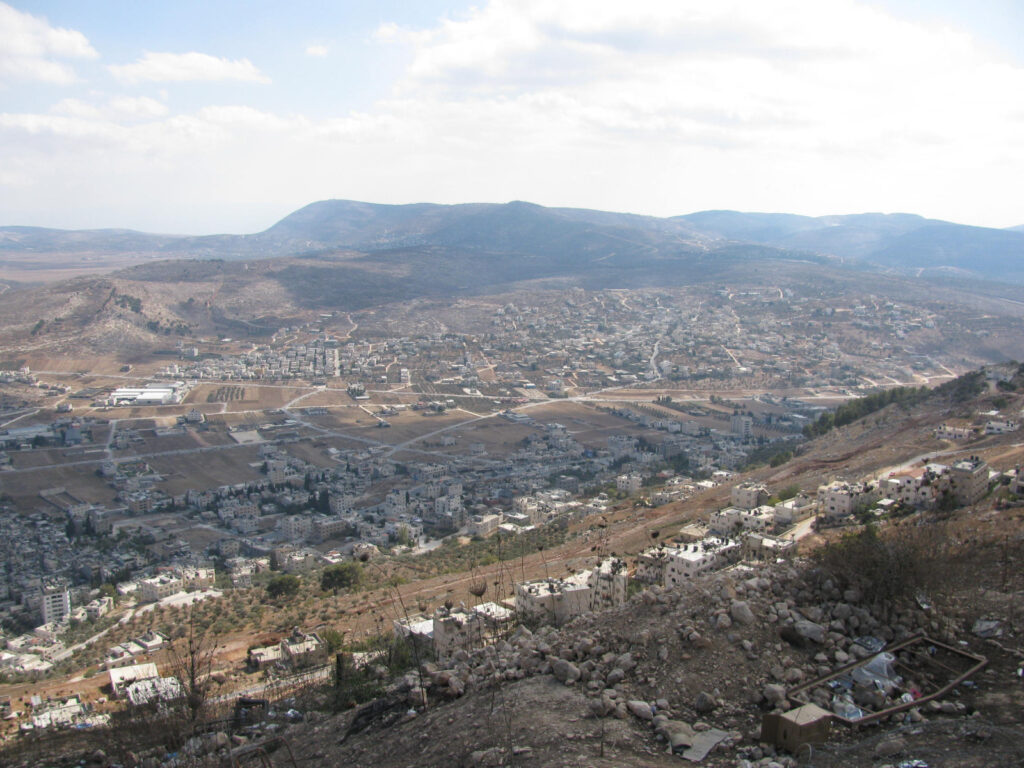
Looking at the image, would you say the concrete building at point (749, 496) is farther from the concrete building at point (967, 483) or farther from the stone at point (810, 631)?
the stone at point (810, 631)

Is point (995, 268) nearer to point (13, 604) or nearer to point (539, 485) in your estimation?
point (539, 485)

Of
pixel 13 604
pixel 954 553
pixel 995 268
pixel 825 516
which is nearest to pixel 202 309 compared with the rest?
pixel 13 604

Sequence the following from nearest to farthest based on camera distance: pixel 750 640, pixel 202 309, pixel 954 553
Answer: pixel 750 640 < pixel 954 553 < pixel 202 309

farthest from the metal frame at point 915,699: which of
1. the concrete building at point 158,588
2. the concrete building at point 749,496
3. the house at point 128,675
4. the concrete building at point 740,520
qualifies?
the concrete building at point 158,588

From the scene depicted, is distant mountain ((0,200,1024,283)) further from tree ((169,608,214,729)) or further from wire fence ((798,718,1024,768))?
wire fence ((798,718,1024,768))

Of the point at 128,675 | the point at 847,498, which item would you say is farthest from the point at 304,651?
the point at 847,498

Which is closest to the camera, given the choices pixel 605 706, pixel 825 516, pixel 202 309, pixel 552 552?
pixel 605 706
